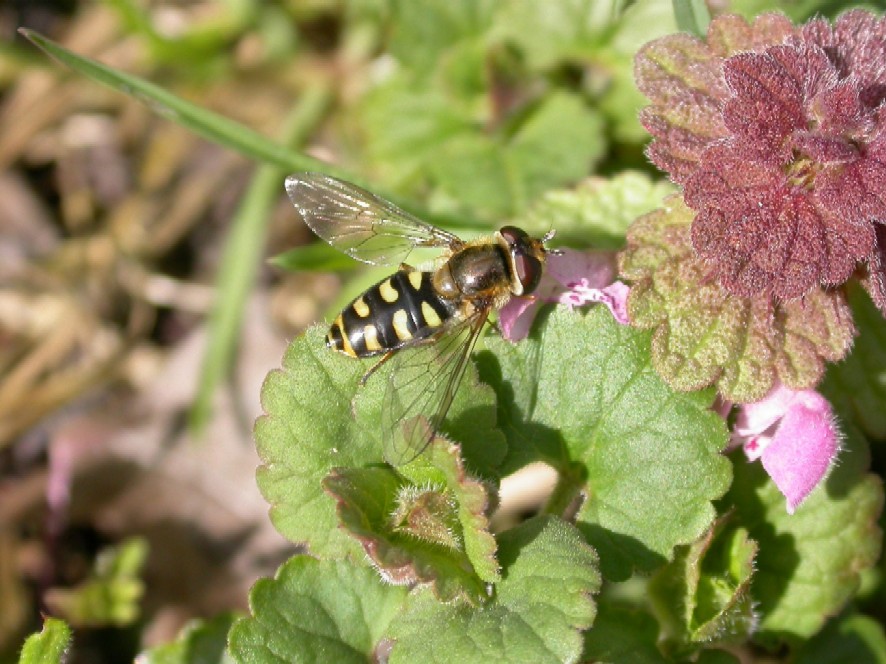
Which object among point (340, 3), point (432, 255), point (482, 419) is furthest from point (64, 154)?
point (482, 419)

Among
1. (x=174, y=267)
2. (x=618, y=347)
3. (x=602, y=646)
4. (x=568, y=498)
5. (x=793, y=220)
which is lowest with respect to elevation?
(x=174, y=267)

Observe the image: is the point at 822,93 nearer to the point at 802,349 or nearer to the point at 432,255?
the point at 802,349

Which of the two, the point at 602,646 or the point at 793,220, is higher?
the point at 793,220

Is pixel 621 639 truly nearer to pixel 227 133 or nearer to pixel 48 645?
pixel 48 645

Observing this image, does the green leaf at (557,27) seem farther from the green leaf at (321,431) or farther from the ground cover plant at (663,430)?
the green leaf at (321,431)

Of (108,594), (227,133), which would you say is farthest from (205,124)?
(108,594)
